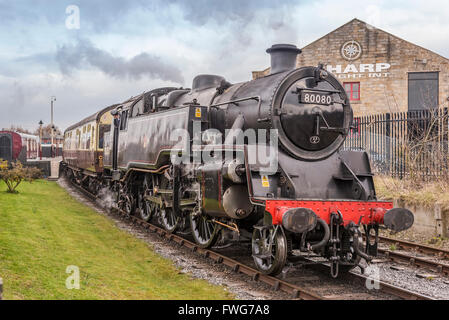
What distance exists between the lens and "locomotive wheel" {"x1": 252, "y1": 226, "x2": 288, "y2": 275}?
557 cm

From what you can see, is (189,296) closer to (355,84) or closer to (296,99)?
(296,99)

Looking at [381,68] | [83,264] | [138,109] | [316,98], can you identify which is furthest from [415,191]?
[381,68]

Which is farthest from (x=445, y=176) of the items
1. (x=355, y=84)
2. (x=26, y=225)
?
(x=355, y=84)

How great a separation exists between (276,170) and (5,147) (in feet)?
74.5

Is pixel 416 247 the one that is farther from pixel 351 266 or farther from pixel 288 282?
pixel 288 282

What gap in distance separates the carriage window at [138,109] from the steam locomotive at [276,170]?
219 centimetres

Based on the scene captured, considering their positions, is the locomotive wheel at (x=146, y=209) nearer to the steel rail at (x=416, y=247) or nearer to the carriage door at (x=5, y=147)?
the steel rail at (x=416, y=247)

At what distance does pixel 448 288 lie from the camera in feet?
19.6

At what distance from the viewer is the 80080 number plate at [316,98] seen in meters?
6.36

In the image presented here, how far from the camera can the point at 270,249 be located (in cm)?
575

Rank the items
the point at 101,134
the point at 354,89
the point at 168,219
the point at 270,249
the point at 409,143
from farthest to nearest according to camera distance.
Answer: the point at 354,89
the point at 101,134
the point at 409,143
the point at 168,219
the point at 270,249

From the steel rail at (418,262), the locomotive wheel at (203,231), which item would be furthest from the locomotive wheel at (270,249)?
the steel rail at (418,262)

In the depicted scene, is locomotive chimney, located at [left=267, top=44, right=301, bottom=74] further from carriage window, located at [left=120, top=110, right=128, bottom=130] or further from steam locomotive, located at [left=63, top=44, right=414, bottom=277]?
carriage window, located at [left=120, top=110, right=128, bottom=130]

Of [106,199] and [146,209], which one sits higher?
[146,209]
